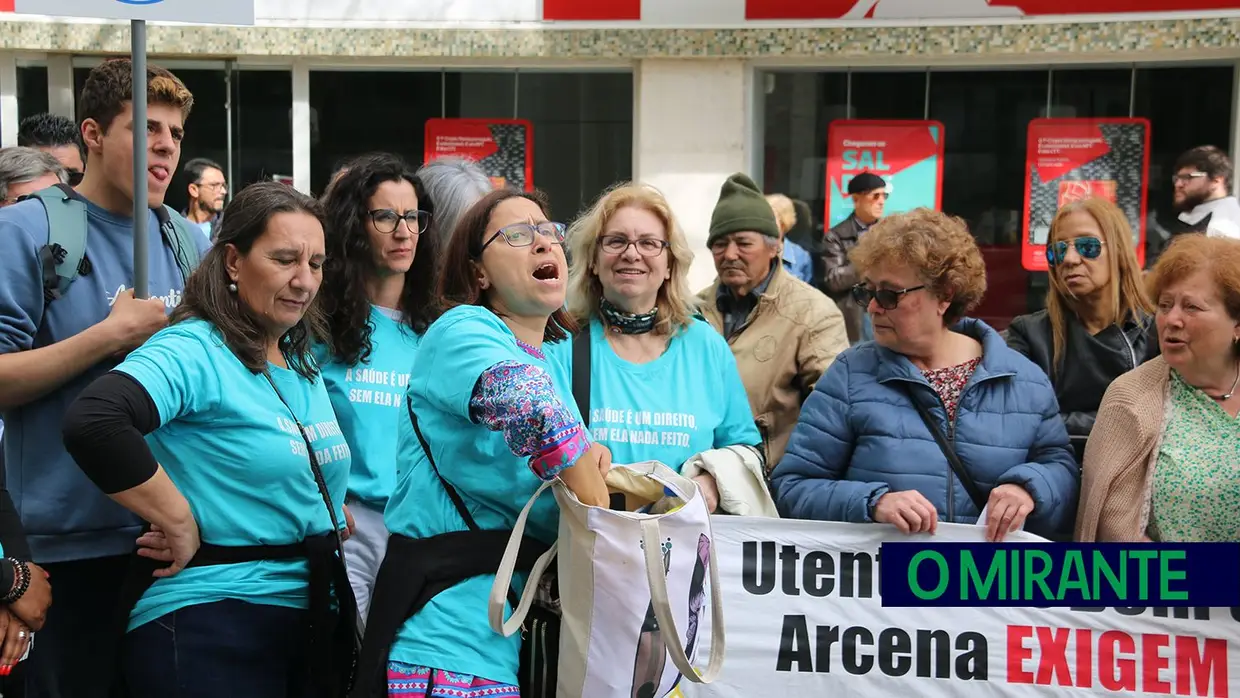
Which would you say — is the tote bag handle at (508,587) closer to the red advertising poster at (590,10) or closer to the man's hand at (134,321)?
the man's hand at (134,321)

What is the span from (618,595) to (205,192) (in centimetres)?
820

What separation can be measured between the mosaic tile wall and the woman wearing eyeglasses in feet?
18.3

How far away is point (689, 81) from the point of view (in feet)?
34.9

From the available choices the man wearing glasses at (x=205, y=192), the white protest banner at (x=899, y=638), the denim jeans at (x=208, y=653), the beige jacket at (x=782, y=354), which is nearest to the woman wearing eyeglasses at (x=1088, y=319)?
the beige jacket at (x=782, y=354)

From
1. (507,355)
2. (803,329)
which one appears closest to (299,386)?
(507,355)

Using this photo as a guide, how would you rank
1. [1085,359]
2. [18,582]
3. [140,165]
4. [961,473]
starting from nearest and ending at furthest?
1. [18,582]
2. [140,165]
3. [961,473]
4. [1085,359]

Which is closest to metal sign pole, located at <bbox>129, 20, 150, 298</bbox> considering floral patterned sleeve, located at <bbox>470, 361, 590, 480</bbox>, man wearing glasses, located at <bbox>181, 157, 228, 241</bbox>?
floral patterned sleeve, located at <bbox>470, 361, 590, 480</bbox>

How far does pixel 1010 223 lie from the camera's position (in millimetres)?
10625

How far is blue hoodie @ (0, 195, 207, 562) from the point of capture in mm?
3570

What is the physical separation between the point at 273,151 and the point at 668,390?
26.7 ft

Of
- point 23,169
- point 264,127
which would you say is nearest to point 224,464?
point 23,169

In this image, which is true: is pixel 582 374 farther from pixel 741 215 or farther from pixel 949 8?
pixel 949 8

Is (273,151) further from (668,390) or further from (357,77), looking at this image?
(668,390)

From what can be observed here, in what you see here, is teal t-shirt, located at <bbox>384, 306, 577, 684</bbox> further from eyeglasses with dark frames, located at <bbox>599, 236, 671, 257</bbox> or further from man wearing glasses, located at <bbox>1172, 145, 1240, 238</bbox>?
man wearing glasses, located at <bbox>1172, 145, 1240, 238</bbox>
